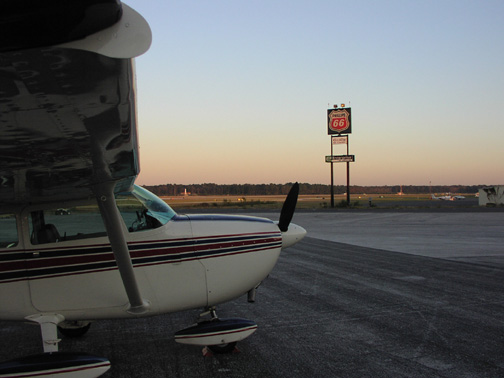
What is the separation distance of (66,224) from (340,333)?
342 cm

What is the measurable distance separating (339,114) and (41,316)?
45150 mm

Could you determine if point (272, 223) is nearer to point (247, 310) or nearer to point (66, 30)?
point (247, 310)

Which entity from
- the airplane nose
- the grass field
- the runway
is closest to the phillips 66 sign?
the grass field

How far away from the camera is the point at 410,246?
46.1 ft

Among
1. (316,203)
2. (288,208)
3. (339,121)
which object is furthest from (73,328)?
(316,203)

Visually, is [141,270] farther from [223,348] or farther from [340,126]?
[340,126]

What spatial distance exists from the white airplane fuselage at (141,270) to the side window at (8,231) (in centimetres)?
5

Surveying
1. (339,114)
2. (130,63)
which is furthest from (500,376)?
(339,114)

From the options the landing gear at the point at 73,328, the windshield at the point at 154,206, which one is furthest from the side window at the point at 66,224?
the landing gear at the point at 73,328

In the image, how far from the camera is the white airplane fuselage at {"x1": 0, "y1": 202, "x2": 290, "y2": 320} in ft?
14.0

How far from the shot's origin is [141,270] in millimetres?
4453

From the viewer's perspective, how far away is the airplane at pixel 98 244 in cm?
299

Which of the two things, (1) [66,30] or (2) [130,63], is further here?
(2) [130,63]

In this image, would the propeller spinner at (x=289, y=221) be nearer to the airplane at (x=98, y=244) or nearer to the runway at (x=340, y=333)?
→ the airplane at (x=98, y=244)
